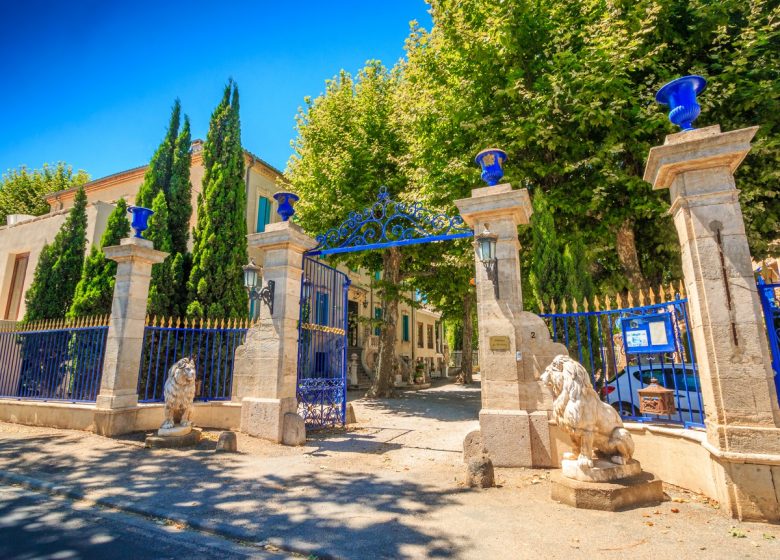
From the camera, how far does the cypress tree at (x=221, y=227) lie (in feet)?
38.7

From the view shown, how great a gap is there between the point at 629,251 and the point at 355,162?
8.93 m

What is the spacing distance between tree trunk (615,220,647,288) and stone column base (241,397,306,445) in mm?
9203

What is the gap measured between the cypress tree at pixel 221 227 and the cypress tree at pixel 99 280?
215cm

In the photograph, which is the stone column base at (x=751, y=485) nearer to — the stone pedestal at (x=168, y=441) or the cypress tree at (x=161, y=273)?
the stone pedestal at (x=168, y=441)

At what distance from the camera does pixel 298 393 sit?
804cm

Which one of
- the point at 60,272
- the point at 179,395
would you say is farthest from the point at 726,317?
the point at 60,272

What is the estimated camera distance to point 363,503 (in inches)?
170

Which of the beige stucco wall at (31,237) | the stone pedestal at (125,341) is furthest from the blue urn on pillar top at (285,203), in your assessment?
the beige stucco wall at (31,237)

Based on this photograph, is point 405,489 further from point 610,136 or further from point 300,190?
point 300,190

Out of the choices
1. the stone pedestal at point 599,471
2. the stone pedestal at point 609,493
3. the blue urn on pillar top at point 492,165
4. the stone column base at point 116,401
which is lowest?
the stone pedestal at point 609,493

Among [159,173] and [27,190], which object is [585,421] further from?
[27,190]

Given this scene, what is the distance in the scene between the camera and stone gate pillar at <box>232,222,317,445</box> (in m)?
7.12

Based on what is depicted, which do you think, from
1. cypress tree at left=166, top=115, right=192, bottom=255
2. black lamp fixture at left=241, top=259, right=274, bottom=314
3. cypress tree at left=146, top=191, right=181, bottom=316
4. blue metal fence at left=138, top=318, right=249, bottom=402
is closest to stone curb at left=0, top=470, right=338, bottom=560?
blue metal fence at left=138, top=318, right=249, bottom=402

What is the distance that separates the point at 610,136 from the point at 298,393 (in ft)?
28.7
